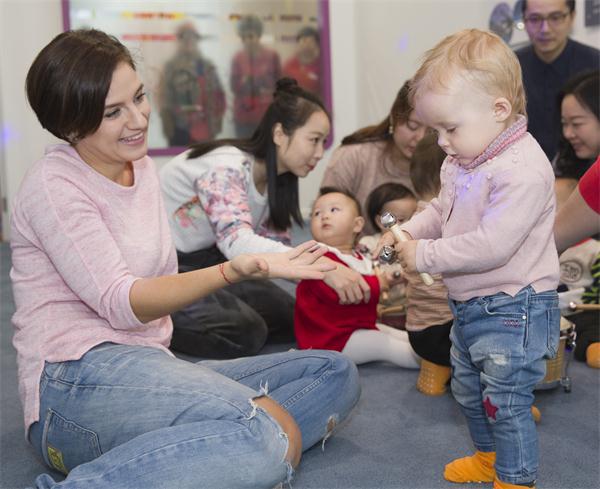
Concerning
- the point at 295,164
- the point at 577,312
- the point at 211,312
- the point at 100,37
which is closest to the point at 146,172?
the point at 100,37

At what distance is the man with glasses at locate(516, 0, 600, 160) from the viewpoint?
8.95ft

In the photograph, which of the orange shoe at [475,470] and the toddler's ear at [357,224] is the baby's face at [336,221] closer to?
the toddler's ear at [357,224]

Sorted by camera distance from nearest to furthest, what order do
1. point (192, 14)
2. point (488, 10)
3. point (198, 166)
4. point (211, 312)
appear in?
1. point (198, 166)
2. point (211, 312)
3. point (488, 10)
4. point (192, 14)

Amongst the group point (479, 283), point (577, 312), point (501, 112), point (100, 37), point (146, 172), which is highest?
point (100, 37)

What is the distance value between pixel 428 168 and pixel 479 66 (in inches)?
26.0

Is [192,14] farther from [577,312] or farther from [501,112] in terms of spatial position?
[501,112]

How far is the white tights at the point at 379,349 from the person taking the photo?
74.8 inches

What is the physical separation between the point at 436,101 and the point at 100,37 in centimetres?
60

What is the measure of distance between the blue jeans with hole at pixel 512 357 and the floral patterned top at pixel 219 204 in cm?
59

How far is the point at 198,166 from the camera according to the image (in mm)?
1902

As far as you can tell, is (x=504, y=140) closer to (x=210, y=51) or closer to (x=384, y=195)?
(x=384, y=195)

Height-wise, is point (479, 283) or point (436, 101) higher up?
point (436, 101)

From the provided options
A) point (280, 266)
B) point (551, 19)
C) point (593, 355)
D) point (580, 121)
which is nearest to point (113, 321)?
point (280, 266)

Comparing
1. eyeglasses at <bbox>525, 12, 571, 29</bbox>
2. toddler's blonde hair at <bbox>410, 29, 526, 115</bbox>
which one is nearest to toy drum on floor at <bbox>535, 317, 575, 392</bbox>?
toddler's blonde hair at <bbox>410, 29, 526, 115</bbox>
